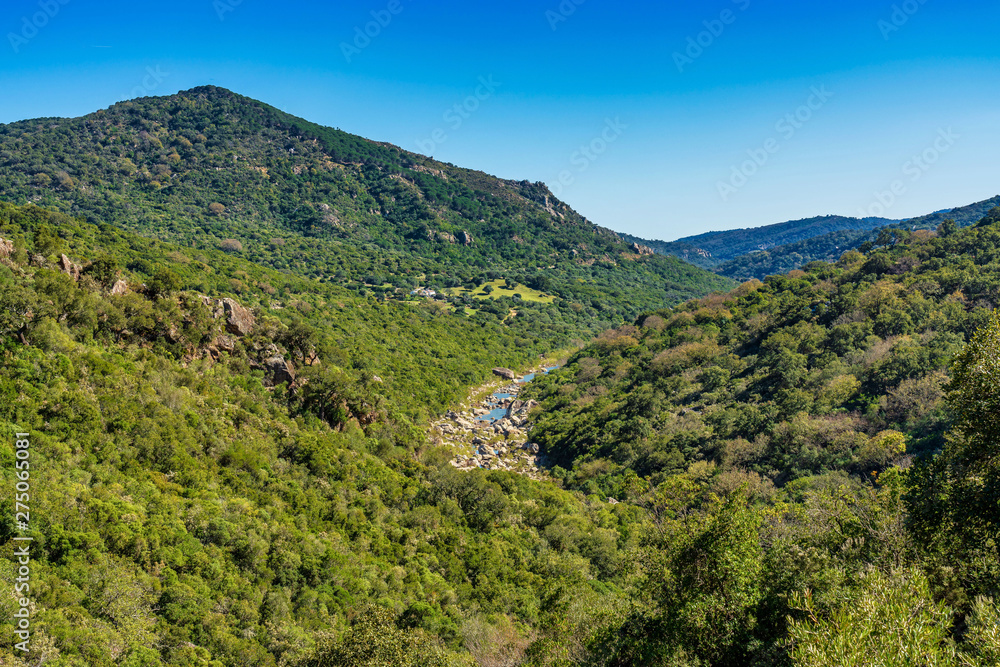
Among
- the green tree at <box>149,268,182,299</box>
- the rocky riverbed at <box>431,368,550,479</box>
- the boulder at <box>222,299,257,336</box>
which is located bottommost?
the rocky riverbed at <box>431,368,550,479</box>

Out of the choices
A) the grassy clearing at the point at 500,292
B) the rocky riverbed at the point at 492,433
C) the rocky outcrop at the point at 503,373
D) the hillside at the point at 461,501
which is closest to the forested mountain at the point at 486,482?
the hillside at the point at 461,501

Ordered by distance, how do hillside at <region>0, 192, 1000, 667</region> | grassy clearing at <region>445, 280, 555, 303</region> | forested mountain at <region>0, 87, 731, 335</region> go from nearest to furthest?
hillside at <region>0, 192, 1000, 667</region> → forested mountain at <region>0, 87, 731, 335</region> → grassy clearing at <region>445, 280, 555, 303</region>

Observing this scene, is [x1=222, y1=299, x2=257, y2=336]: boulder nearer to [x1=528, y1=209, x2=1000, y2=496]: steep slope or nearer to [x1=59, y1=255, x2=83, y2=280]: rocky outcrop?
[x1=59, y1=255, x2=83, y2=280]: rocky outcrop

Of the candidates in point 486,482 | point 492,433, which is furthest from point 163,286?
point 492,433

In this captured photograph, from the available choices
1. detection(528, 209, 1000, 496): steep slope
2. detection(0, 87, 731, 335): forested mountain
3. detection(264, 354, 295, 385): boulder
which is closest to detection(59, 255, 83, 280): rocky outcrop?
detection(264, 354, 295, 385): boulder

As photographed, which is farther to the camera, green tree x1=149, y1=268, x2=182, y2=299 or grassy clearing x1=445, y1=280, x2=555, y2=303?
grassy clearing x1=445, y1=280, x2=555, y2=303

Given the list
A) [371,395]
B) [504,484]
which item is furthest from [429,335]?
[504,484]

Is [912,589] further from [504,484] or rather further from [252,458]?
[504,484]
